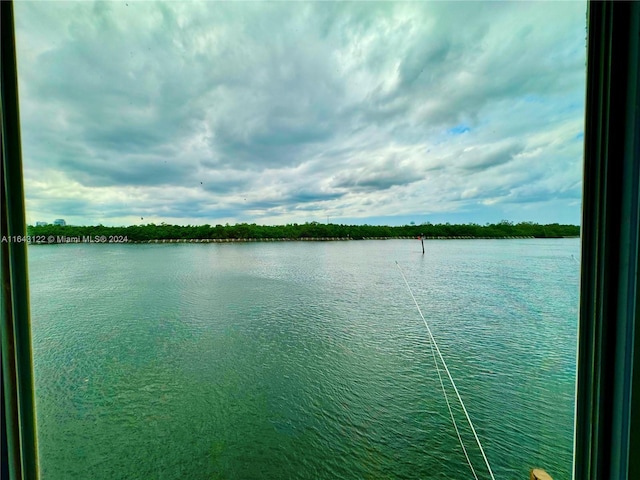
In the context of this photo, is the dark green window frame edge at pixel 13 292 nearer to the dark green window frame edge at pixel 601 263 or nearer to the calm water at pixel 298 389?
the dark green window frame edge at pixel 601 263

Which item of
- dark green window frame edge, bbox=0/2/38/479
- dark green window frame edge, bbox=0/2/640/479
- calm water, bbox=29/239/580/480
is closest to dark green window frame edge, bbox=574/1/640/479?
dark green window frame edge, bbox=0/2/640/479

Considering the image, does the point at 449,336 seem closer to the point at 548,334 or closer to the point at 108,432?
the point at 548,334

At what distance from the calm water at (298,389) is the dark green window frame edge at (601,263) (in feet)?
8.29

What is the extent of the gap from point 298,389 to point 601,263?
171 inches

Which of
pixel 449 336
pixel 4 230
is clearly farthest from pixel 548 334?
pixel 4 230

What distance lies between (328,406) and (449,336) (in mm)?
3980

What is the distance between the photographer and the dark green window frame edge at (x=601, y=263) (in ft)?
2.39

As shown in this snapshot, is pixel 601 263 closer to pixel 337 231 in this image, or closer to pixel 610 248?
pixel 610 248

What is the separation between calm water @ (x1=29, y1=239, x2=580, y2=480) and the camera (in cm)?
287

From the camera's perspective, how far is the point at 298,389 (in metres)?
4.27

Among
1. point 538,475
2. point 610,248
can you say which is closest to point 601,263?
point 610,248

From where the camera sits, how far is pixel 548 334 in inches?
259

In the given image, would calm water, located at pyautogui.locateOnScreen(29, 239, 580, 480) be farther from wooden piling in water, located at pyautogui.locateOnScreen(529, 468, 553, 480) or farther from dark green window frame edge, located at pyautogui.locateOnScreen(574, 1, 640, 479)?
dark green window frame edge, located at pyautogui.locateOnScreen(574, 1, 640, 479)

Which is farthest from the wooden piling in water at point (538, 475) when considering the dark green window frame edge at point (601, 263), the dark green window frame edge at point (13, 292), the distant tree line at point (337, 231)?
the distant tree line at point (337, 231)
